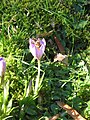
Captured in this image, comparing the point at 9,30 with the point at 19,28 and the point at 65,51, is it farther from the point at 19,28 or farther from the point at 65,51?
the point at 65,51

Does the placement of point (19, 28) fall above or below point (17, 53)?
above

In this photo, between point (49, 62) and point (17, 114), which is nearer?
point (17, 114)

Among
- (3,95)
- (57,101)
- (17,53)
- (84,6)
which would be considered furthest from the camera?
(84,6)

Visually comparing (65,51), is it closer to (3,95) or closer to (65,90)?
(65,90)

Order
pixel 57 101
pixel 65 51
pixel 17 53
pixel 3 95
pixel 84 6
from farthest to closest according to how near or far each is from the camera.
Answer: pixel 84 6 < pixel 65 51 < pixel 17 53 < pixel 57 101 < pixel 3 95

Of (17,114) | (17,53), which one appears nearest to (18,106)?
(17,114)

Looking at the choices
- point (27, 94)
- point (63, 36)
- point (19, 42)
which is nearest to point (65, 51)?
point (63, 36)

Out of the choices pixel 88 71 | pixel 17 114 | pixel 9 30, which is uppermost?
pixel 9 30
